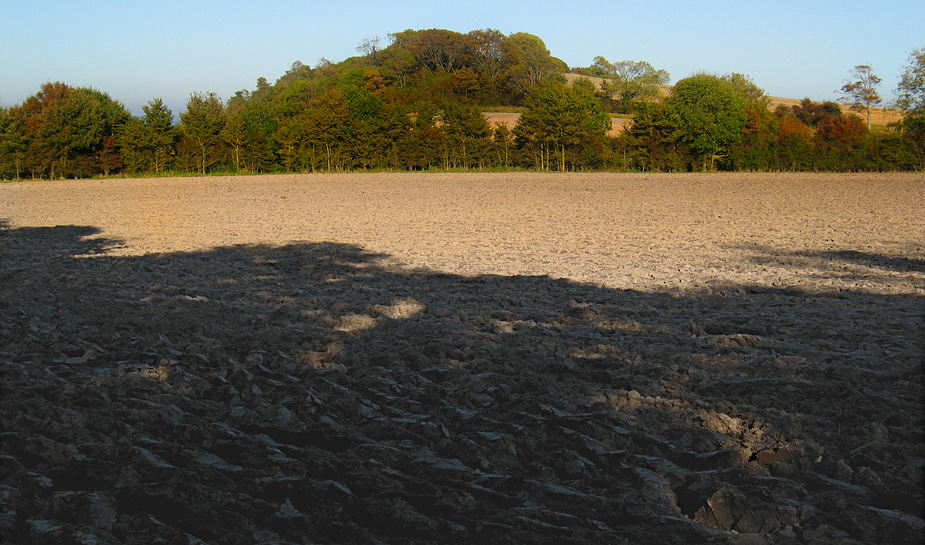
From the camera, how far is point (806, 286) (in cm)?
627

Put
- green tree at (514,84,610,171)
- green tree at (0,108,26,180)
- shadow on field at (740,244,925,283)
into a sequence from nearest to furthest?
shadow on field at (740,244,925,283)
green tree at (0,108,26,180)
green tree at (514,84,610,171)

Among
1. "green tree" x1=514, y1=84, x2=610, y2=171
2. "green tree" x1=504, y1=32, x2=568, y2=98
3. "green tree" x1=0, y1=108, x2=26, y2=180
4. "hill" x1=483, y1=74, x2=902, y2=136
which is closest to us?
"green tree" x1=0, y1=108, x2=26, y2=180

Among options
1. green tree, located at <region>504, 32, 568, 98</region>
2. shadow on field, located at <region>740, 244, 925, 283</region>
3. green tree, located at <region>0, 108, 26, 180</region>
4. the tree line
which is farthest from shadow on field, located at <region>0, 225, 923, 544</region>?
green tree, located at <region>504, 32, 568, 98</region>

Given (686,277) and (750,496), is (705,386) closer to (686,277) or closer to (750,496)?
(750,496)

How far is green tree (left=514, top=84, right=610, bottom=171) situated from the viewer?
36594 millimetres

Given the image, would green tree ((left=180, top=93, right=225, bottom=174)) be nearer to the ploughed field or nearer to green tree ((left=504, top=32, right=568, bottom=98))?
the ploughed field

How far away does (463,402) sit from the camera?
10.9 ft

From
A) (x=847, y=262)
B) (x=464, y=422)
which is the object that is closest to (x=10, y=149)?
(x=847, y=262)

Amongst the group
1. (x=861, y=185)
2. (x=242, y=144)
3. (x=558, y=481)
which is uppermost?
(x=242, y=144)

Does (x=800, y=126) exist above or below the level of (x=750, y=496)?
above

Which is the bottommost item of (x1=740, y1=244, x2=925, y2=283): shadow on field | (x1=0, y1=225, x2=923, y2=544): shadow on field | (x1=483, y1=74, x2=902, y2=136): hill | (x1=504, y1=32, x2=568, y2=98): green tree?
(x1=0, y1=225, x2=923, y2=544): shadow on field

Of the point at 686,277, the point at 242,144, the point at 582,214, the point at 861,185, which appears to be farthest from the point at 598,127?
the point at 686,277

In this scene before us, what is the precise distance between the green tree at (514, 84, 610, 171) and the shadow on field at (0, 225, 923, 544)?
106ft

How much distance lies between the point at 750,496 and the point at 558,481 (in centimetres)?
Answer: 72
